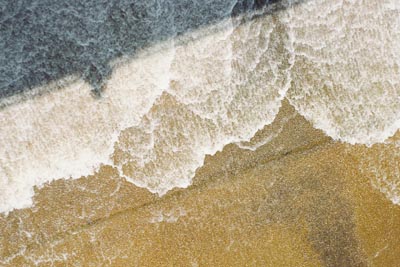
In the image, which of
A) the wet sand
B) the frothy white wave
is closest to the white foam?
the frothy white wave

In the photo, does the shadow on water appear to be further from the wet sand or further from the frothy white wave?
the wet sand

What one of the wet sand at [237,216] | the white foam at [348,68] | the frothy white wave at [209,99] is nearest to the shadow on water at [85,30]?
the frothy white wave at [209,99]

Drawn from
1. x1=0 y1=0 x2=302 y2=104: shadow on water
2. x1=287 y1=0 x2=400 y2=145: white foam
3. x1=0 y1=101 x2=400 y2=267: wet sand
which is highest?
x1=0 y1=0 x2=302 y2=104: shadow on water

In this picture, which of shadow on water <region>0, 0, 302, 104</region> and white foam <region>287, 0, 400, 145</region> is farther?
white foam <region>287, 0, 400, 145</region>

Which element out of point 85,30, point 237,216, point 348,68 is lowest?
point 237,216

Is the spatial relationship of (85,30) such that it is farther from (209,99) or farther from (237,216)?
(237,216)

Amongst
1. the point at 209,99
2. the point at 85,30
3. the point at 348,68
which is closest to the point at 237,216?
the point at 209,99
